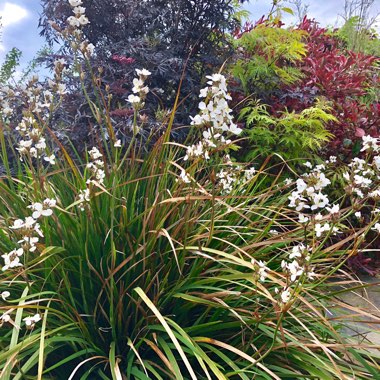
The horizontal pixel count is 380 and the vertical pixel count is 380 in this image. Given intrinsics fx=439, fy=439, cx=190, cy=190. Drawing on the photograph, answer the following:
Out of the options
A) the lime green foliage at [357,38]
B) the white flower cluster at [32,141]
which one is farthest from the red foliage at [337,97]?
the lime green foliage at [357,38]

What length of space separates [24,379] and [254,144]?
8.20 feet

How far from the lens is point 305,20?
5.37 m

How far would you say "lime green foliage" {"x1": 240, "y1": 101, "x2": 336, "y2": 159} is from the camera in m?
3.22

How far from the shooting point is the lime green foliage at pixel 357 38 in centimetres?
697

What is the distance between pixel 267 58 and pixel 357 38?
13.4 ft

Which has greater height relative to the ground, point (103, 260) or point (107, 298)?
point (103, 260)

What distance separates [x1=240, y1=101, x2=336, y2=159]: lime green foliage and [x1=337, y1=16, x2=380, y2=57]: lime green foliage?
4.04 metres

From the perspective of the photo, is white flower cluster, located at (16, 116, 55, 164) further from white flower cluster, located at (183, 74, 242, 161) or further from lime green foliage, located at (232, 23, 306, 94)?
lime green foliage, located at (232, 23, 306, 94)

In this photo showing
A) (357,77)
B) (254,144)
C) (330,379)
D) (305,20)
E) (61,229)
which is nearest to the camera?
(330,379)

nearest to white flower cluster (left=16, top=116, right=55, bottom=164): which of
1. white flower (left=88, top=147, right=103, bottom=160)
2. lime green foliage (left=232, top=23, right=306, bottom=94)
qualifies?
white flower (left=88, top=147, right=103, bottom=160)

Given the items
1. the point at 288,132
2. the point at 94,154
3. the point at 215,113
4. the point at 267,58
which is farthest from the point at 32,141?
the point at 267,58

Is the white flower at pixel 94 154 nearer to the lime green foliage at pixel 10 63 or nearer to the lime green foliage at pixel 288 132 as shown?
the lime green foliage at pixel 288 132

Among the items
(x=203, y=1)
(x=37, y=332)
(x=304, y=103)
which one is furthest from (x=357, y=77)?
(x=37, y=332)

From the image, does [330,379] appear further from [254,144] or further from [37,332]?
[254,144]
